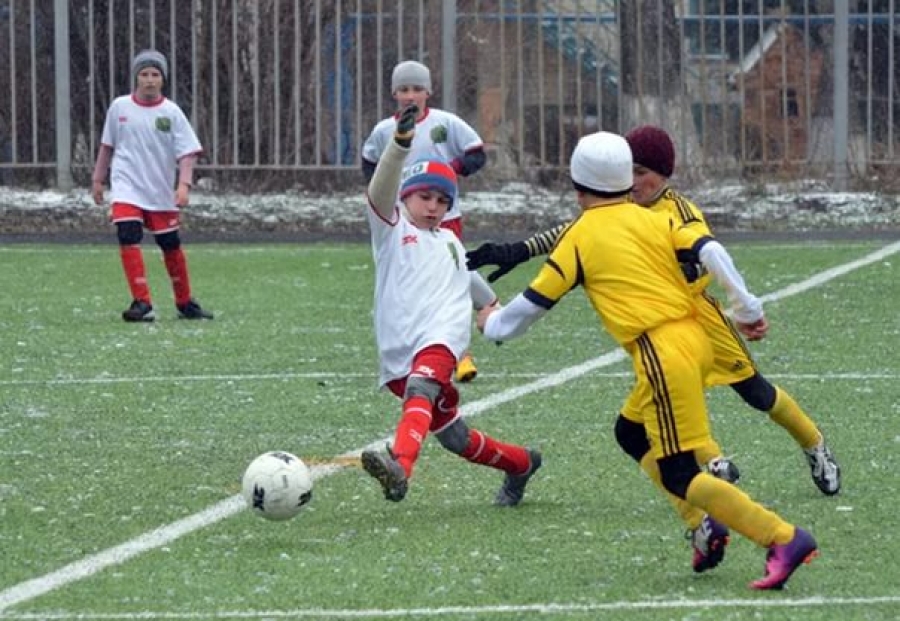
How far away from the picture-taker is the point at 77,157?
22922 millimetres

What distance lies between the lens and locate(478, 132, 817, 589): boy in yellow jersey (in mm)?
7137

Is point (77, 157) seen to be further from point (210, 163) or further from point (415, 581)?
point (415, 581)

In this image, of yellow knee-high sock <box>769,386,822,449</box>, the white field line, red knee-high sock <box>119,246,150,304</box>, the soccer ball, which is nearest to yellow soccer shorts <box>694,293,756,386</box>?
yellow knee-high sock <box>769,386,822,449</box>

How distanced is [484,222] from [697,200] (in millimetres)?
1995

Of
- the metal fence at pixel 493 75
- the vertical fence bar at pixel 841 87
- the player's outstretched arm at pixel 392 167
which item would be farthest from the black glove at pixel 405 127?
the vertical fence bar at pixel 841 87

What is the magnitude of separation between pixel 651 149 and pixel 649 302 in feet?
4.55

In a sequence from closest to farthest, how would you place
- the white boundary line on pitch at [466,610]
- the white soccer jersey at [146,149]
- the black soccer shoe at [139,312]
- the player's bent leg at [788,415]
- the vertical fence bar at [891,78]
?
the white boundary line on pitch at [466,610] → the player's bent leg at [788,415] → the black soccer shoe at [139,312] → the white soccer jersey at [146,149] → the vertical fence bar at [891,78]

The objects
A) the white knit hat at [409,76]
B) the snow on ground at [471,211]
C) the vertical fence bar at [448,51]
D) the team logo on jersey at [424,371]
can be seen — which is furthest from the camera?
the snow on ground at [471,211]

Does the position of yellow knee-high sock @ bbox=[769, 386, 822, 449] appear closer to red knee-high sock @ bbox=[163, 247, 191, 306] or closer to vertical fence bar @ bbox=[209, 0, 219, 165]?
red knee-high sock @ bbox=[163, 247, 191, 306]

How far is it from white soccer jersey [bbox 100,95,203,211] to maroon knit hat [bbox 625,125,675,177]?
7.84 meters

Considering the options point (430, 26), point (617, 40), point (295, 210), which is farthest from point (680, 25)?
point (295, 210)

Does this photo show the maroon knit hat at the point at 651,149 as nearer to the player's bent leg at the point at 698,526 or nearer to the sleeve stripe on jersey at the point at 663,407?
the sleeve stripe on jersey at the point at 663,407

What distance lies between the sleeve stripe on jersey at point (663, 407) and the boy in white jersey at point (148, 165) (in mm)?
8695

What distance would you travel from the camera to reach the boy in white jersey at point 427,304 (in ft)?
27.9
